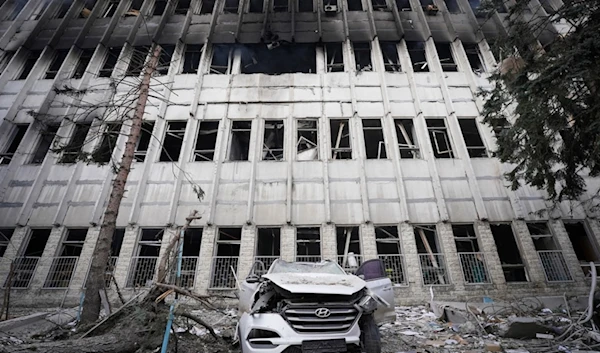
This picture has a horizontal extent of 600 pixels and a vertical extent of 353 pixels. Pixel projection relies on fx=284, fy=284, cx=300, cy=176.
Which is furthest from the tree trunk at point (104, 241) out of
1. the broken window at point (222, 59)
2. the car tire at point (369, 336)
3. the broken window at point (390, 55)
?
the broken window at point (390, 55)

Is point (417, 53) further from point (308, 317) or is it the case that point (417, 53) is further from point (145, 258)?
point (145, 258)

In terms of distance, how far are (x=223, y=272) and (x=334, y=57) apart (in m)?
12.5

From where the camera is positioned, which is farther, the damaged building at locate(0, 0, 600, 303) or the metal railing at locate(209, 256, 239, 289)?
the damaged building at locate(0, 0, 600, 303)

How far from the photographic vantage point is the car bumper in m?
3.45

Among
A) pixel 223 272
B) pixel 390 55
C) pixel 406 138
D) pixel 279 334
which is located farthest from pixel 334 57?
pixel 279 334

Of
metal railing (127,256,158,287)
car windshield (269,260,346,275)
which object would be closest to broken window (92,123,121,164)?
metal railing (127,256,158,287)

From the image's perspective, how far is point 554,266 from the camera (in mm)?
10953

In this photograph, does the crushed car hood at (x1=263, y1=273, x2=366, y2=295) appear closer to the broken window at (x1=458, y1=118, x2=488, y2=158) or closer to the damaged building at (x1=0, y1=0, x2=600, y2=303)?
the damaged building at (x1=0, y1=0, x2=600, y2=303)

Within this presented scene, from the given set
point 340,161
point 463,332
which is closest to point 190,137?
point 340,161

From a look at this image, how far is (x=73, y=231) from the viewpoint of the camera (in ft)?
39.1

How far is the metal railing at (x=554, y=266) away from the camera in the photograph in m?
10.8

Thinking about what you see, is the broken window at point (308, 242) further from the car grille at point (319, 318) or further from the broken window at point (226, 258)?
the car grille at point (319, 318)

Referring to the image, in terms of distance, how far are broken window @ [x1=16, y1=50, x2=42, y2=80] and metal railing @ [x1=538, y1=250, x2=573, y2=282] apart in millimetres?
26293

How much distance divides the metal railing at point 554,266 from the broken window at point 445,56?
32.2ft
